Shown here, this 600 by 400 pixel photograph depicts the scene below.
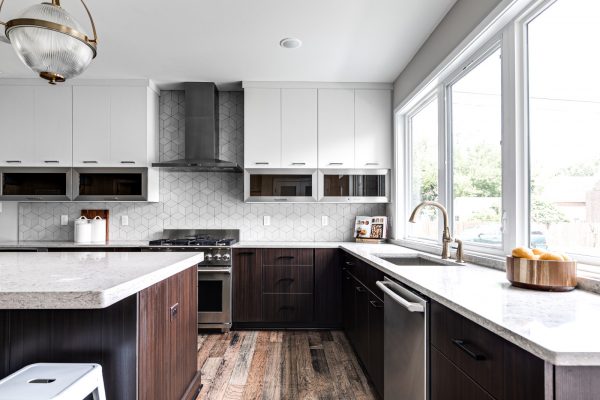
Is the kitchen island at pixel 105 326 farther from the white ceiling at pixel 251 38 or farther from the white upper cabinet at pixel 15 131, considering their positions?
the white upper cabinet at pixel 15 131

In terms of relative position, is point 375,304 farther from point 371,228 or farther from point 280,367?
point 371,228

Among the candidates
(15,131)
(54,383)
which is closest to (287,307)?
(54,383)

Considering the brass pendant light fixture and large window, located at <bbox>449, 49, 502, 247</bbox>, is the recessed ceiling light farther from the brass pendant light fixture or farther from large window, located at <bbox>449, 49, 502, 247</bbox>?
the brass pendant light fixture

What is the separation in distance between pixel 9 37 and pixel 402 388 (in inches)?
89.6

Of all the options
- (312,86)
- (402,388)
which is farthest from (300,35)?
(402,388)

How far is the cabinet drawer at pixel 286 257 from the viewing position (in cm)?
349

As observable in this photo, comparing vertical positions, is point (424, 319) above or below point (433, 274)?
below

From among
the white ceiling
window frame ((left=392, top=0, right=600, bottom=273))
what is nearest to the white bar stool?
window frame ((left=392, top=0, right=600, bottom=273))

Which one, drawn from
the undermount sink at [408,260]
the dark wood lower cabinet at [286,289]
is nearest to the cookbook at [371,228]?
the dark wood lower cabinet at [286,289]

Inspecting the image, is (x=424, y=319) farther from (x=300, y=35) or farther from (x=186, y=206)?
(x=186, y=206)

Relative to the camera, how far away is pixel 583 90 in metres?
1.49

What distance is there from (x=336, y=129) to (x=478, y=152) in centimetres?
170

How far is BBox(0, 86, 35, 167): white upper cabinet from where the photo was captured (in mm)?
3652

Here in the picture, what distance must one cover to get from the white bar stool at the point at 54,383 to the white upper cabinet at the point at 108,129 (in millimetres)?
2747
